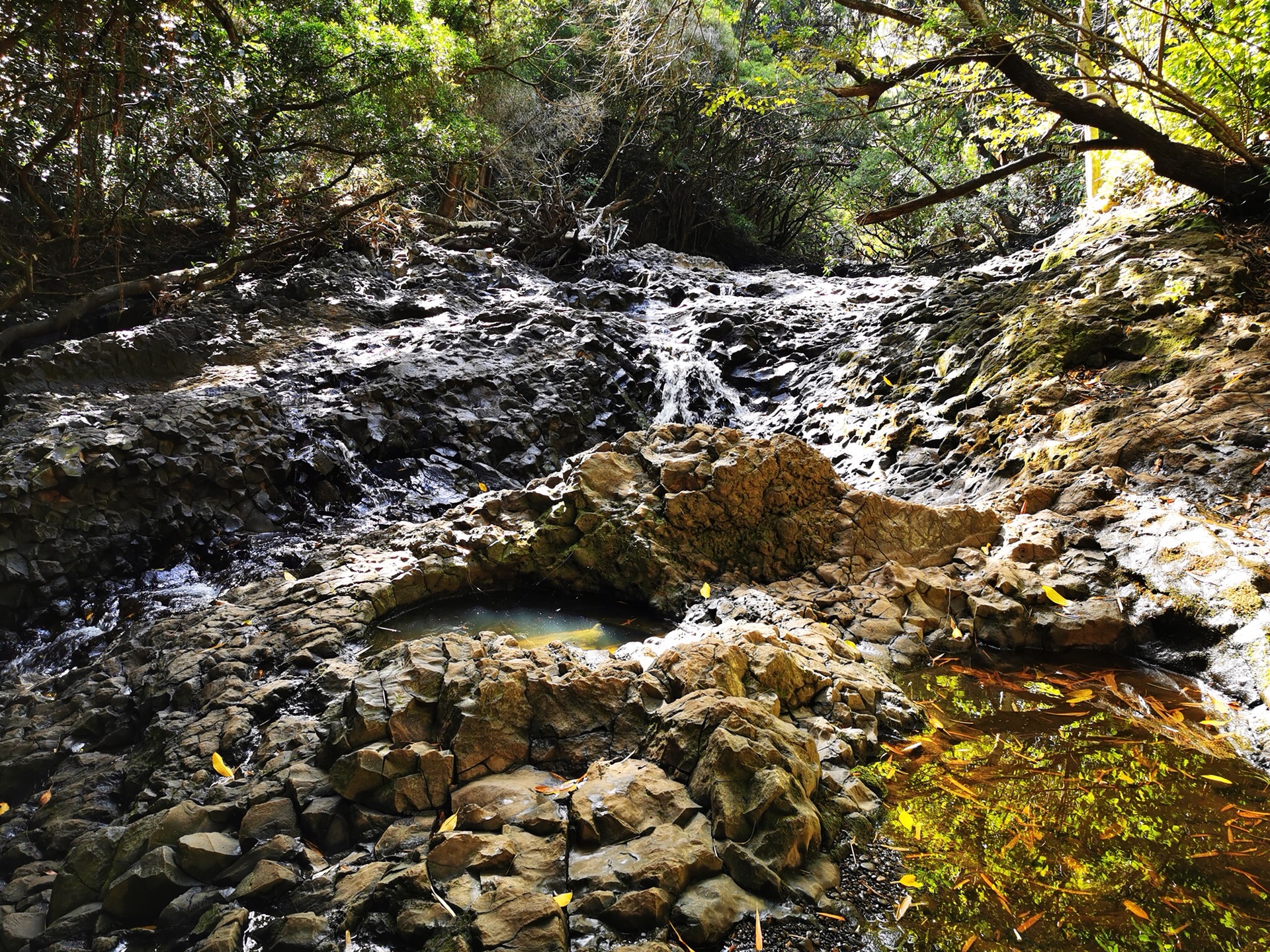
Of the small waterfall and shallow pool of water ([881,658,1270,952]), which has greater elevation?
the small waterfall

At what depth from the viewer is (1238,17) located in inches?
211

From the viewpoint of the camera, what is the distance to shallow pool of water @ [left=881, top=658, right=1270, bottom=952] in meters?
1.92

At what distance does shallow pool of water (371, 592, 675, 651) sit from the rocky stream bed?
9 centimetres

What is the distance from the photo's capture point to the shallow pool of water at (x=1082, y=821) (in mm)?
1923

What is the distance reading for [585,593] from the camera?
15.2 ft

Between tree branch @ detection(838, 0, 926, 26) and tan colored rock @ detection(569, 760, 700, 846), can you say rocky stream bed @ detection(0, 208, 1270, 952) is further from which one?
tree branch @ detection(838, 0, 926, 26)

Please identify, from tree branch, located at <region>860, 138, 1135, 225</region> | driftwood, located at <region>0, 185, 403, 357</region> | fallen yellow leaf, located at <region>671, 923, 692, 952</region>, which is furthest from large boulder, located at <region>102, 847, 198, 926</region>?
tree branch, located at <region>860, 138, 1135, 225</region>

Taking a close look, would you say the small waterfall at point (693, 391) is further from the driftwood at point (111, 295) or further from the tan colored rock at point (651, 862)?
the tan colored rock at point (651, 862)

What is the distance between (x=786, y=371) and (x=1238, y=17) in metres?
5.05

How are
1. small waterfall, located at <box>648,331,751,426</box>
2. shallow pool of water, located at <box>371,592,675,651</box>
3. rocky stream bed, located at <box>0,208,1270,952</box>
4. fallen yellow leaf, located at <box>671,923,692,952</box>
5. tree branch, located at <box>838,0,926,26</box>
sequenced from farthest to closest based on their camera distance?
small waterfall, located at <box>648,331,751,426</box> < tree branch, located at <box>838,0,926,26</box> < shallow pool of water, located at <box>371,592,675,651</box> < rocky stream bed, located at <box>0,208,1270,952</box> < fallen yellow leaf, located at <box>671,923,692,952</box>

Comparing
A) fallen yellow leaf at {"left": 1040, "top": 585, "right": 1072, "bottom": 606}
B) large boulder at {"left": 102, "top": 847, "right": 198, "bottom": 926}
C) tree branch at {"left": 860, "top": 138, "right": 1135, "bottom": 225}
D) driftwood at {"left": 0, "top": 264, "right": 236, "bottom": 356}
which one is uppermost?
tree branch at {"left": 860, "top": 138, "right": 1135, "bottom": 225}

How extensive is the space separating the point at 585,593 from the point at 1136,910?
10.8 ft

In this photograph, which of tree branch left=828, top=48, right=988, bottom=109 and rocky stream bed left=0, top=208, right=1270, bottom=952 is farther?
tree branch left=828, top=48, right=988, bottom=109

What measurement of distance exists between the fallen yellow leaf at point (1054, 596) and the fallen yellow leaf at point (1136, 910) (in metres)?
2.13
